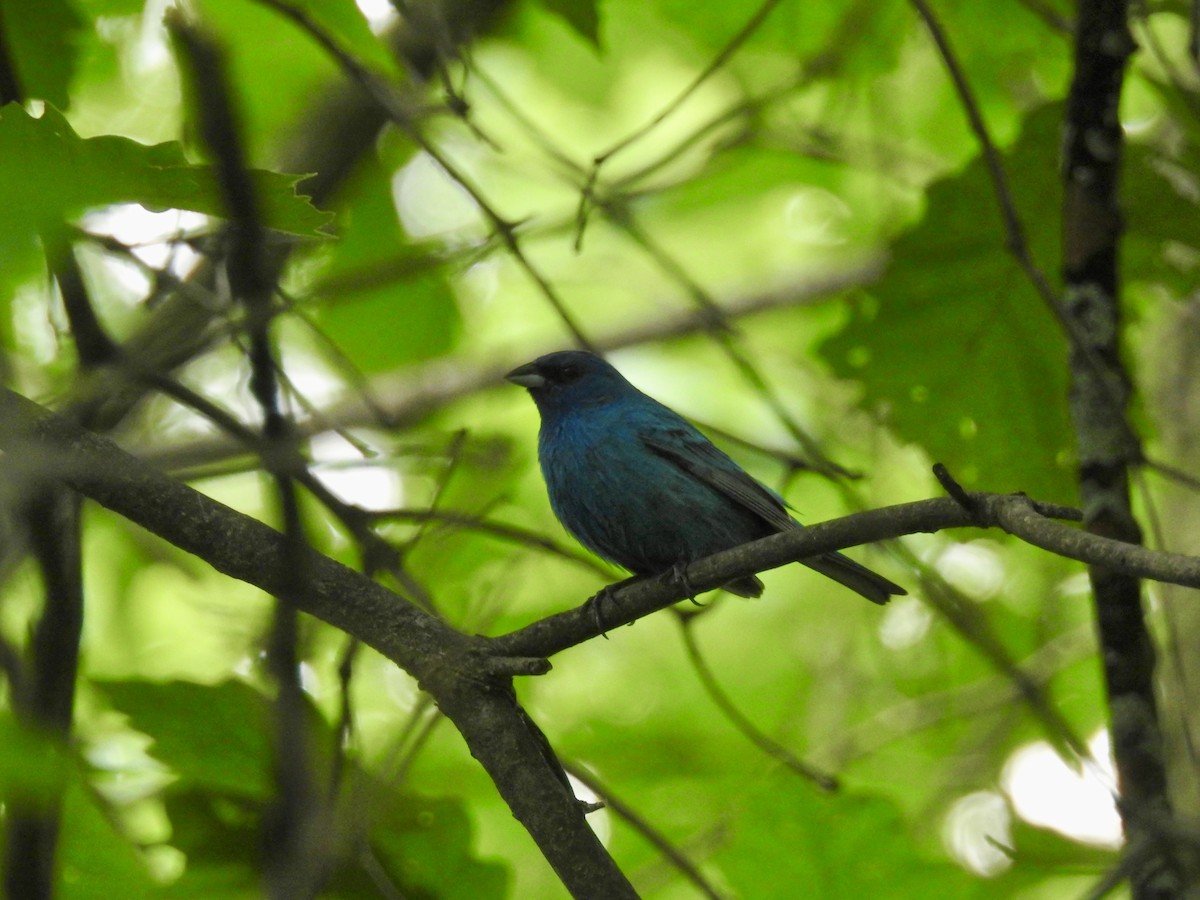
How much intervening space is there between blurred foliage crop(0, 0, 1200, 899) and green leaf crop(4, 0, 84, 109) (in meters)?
0.01

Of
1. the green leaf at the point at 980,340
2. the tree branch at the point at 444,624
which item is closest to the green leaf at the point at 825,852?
the green leaf at the point at 980,340

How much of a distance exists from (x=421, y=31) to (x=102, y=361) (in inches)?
80.9

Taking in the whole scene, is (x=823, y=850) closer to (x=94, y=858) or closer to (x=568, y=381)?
(x=94, y=858)

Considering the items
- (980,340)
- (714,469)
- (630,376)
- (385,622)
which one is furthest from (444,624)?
(630,376)

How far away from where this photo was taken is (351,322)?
6.88 m

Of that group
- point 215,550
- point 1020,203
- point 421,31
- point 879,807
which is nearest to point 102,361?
point 215,550

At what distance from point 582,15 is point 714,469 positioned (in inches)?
87.6

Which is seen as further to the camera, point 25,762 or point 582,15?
point 582,15

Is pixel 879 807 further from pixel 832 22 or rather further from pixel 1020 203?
pixel 832 22

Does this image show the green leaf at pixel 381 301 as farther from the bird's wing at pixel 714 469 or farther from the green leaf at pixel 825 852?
the green leaf at pixel 825 852

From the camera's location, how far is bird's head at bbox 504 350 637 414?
252 inches

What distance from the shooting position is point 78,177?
240 centimetres

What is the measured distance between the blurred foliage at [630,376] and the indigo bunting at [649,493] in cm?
27

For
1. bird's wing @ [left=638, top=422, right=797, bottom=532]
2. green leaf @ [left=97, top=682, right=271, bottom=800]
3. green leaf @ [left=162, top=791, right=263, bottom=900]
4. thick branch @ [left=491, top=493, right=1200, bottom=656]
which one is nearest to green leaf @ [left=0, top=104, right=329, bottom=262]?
thick branch @ [left=491, top=493, right=1200, bottom=656]
